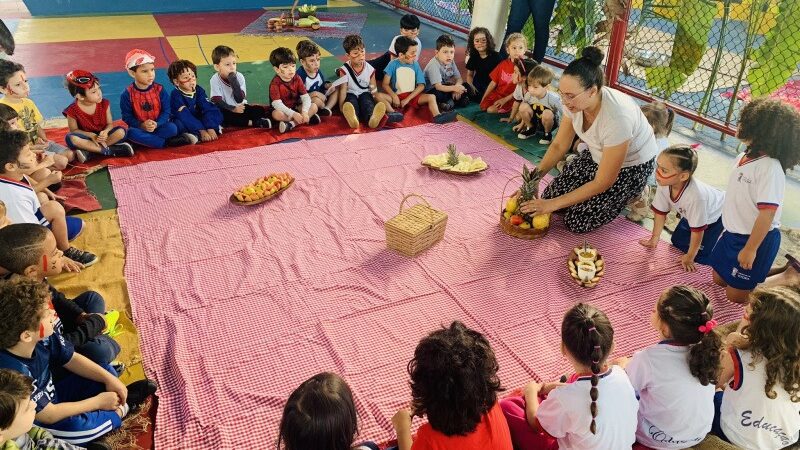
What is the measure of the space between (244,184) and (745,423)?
3.61 meters

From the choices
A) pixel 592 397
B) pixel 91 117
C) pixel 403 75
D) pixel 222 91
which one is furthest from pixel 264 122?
pixel 592 397

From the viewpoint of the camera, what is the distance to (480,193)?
4391 millimetres

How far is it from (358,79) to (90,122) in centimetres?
259

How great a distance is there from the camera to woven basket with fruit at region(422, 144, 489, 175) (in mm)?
4602

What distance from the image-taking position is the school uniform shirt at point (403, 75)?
605 cm

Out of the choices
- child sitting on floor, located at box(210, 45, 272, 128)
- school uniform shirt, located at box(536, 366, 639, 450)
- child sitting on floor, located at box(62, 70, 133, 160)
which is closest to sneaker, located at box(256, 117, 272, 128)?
child sitting on floor, located at box(210, 45, 272, 128)

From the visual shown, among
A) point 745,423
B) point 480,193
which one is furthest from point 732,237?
point 480,193

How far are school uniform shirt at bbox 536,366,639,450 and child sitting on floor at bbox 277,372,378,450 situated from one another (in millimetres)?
747

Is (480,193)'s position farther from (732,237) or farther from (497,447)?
(497,447)

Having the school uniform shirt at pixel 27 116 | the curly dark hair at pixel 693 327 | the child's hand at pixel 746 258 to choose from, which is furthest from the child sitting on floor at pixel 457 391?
the school uniform shirt at pixel 27 116

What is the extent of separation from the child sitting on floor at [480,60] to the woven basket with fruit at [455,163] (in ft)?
6.55

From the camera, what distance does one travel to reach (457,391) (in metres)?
1.71

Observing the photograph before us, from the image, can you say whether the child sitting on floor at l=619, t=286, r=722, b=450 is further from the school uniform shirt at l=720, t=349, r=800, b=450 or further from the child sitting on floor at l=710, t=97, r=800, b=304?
the child sitting on floor at l=710, t=97, r=800, b=304

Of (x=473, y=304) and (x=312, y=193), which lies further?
(x=312, y=193)
